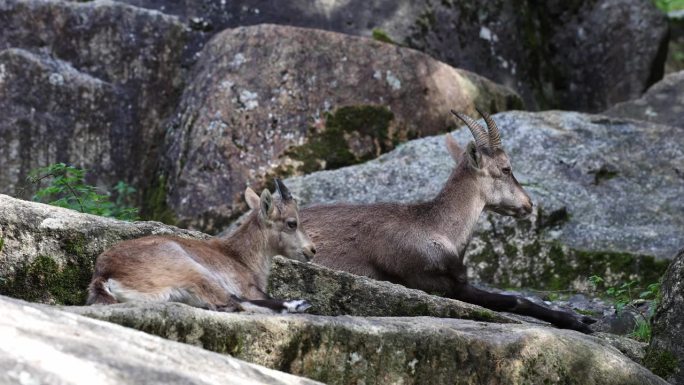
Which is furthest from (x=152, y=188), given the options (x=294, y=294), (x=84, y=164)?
(x=294, y=294)

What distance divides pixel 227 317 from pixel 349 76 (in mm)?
6655

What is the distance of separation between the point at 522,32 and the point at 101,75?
4.89m

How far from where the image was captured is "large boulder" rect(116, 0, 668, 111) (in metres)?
13.2

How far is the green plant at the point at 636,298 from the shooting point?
8039 millimetres

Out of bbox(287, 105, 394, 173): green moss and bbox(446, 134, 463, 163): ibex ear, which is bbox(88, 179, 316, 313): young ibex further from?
bbox(287, 105, 394, 173): green moss

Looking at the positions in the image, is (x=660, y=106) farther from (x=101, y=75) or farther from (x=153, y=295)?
(x=153, y=295)

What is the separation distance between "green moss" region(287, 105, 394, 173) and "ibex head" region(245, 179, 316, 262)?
3330mm

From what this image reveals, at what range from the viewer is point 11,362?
4.03 meters

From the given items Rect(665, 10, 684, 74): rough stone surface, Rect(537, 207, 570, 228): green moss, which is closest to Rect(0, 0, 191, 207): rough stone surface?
Rect(537, 207, 570, 228): green moss

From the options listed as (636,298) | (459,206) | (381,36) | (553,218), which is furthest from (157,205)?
(636,298)

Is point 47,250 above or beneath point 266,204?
beneath

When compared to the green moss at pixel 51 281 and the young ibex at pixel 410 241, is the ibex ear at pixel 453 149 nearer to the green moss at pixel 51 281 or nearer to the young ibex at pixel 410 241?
the young ibex at pixel 410 241

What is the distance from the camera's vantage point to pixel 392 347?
5.95m

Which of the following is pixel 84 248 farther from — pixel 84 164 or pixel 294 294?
pixel 84 164
